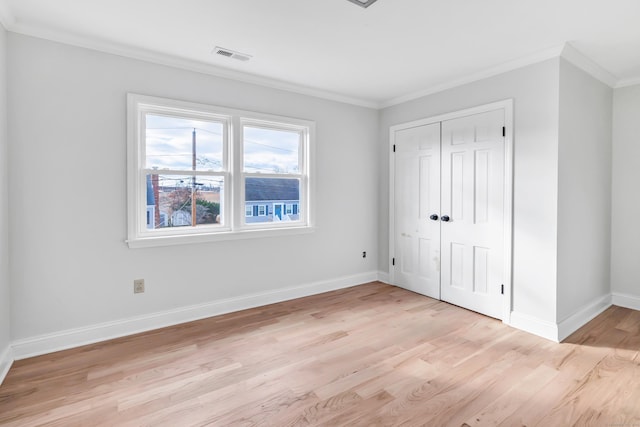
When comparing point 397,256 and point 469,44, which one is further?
point 397,256

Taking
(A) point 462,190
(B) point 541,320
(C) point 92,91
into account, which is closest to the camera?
(C) point 92,91

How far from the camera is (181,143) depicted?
3.19 metres

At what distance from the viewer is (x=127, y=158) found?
9.27ft

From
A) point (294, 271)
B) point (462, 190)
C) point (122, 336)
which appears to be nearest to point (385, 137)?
point (462, 190)

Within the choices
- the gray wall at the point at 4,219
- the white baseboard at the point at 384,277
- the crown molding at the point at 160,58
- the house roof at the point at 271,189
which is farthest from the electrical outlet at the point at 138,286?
the white baseboard at the point at 384,277

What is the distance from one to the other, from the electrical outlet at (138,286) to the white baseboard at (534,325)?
3.41 m

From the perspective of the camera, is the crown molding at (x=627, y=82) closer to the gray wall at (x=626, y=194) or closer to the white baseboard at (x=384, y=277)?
the gray wall at (x=626, y=194)

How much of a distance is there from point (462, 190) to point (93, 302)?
363cm

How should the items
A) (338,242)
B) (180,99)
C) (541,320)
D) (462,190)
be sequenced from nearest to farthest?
(541,320) < (180,99) < (462,190) < (338,242)

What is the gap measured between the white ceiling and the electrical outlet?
1970mm

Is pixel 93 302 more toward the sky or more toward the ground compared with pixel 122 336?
more toward the sky

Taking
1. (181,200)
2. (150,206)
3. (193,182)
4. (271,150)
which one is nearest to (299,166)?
(271,150)

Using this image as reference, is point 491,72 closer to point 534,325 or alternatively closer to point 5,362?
point 534,325

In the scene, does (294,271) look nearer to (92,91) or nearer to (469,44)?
(92,91)
